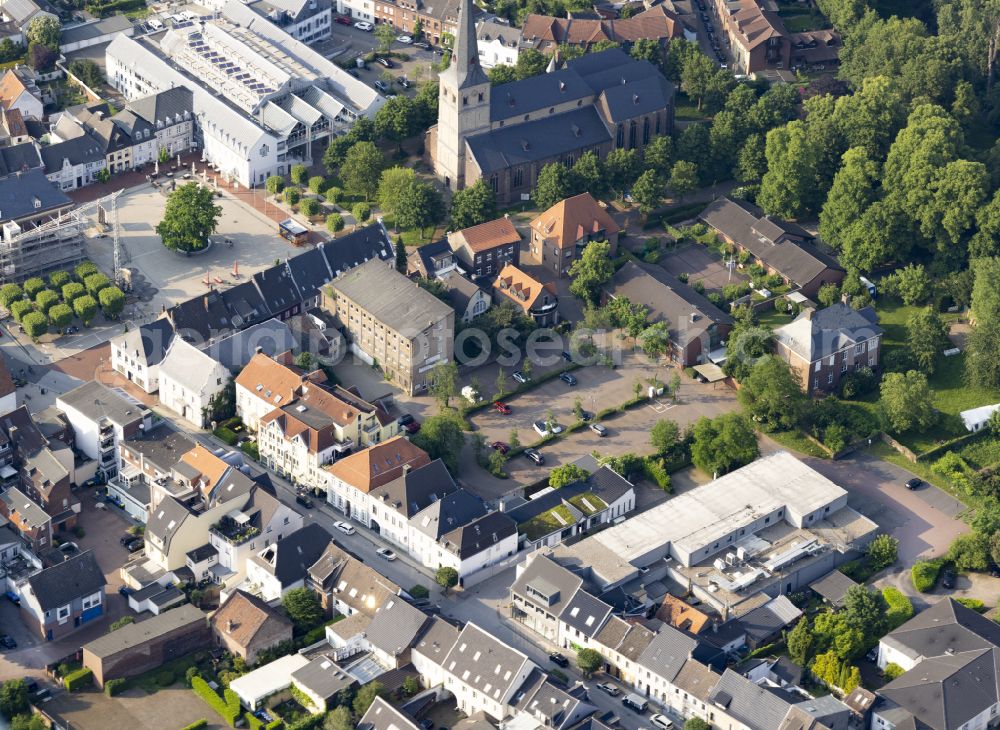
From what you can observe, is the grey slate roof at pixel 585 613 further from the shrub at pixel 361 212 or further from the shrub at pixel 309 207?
the shrub at pixel 309 207

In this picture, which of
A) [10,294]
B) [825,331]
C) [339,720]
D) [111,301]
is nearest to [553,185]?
[825,331]

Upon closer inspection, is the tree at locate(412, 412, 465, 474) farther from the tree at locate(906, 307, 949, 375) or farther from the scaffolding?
the tree at locate(906, 307, 949, 375)

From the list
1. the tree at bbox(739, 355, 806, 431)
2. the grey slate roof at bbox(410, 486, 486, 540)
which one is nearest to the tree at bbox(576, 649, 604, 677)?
the grey slate roof at bbox(410, 486, 486, 540)

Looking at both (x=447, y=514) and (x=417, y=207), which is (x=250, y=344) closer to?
(x=417, y=207)

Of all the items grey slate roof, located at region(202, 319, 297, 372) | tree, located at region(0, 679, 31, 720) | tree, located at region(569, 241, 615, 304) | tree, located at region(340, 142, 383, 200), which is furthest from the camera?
tree, located at region(340, 142, 383, 200)

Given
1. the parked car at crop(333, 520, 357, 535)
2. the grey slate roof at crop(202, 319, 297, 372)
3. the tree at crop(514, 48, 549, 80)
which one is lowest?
the parked car at crop(333, 520, 357, 535)

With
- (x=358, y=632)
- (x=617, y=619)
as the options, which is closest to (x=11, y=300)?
(x=358, y=632)
